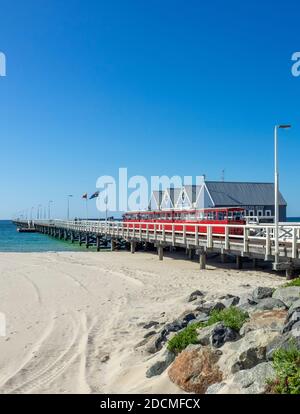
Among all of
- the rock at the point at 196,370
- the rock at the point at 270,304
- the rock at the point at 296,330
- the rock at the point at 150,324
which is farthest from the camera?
the rock at the point at 150,324

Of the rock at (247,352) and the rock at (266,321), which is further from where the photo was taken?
the rock at (266,321)

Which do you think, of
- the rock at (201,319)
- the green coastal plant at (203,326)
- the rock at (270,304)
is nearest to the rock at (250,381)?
the green coastal plant at (203,326)

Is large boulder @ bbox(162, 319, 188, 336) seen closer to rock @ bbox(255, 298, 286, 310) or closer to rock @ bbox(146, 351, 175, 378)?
rock @ bbox(146, 351, 175, 378)

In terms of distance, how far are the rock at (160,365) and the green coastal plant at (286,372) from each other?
208cm

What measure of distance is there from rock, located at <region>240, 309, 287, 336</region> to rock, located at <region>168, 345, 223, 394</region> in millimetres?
844

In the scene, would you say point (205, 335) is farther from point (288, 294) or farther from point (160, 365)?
point (288, 294)

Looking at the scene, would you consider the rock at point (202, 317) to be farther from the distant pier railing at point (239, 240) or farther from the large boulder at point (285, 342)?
the distant pier railing at point (239, 240)

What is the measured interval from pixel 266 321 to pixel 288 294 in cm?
171

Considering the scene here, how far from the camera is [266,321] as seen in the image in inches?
274

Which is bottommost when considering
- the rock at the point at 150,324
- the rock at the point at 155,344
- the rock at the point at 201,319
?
the rock at the point at 150,324

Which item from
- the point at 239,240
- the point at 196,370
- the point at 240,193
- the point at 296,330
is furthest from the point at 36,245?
the point at 296,330

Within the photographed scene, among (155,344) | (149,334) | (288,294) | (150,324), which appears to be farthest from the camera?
(150,324)

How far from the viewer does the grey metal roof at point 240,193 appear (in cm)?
3900
